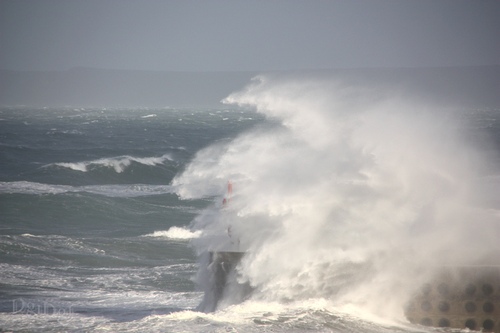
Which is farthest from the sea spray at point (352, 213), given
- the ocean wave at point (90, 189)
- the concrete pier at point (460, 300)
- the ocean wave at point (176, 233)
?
the ocean wave at point (90, 189)

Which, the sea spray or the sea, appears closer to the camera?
the sea

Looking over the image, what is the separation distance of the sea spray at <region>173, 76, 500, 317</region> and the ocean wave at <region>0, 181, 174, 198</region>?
55.9ft

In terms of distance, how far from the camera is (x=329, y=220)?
1547 cm

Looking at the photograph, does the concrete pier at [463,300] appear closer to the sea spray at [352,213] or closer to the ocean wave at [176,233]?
the sea spray at [352,213]

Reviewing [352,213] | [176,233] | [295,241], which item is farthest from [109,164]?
[295,241]

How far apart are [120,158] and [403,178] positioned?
35.6m

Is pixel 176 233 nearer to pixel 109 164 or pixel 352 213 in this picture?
pixel 352 213

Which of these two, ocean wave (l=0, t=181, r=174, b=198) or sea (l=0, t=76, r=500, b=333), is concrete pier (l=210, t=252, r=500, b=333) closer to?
sea (l=0, t=76, r=500, b=333)

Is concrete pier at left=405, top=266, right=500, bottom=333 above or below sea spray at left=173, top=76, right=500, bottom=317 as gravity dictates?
below

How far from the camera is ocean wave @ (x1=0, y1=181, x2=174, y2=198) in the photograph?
36.1 metres

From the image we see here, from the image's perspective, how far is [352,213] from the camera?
15586mm

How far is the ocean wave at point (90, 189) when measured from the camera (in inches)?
1420

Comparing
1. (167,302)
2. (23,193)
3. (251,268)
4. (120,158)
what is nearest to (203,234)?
(167,302)

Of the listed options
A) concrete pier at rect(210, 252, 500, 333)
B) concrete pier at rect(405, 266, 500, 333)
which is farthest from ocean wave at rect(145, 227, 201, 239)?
concrete pier at rect(405, 266, 500, 333)
